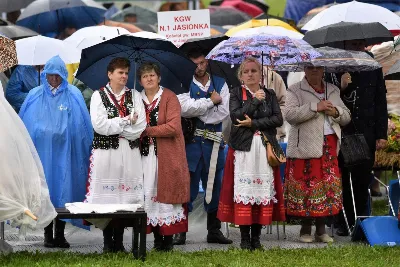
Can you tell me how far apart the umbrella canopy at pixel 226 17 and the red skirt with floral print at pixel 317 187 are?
1080cm

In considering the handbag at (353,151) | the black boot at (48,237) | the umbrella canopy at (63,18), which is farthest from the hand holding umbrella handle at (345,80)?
the umbrella canopy at (63,18)

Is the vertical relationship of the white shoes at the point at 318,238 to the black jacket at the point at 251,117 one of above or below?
below

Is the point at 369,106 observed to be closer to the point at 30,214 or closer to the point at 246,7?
the point at 30,214

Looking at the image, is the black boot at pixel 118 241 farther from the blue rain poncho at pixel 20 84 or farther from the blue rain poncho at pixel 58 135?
the blue rain poncho at pixel 20 84

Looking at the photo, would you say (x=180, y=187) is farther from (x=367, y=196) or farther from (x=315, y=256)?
(x=367, y=196)

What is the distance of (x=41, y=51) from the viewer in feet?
45.8

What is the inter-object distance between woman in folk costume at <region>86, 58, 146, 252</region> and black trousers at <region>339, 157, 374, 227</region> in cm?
271

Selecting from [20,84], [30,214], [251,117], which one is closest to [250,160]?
[251,117]

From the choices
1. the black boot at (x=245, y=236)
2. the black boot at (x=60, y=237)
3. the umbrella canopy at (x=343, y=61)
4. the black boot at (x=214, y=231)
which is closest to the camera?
the black boot at (x=245, y=236)

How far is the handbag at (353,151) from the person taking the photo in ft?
42.5

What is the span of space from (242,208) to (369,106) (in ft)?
6.98

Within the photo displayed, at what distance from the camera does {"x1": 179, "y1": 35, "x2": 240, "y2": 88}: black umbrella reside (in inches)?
512

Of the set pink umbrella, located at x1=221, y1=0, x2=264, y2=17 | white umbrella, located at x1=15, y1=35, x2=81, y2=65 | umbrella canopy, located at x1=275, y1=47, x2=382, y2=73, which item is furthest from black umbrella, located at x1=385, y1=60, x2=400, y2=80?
pink umbrella, located at x1=221, y1=0, x2=264, y2=17

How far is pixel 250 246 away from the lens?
12.3 metres
